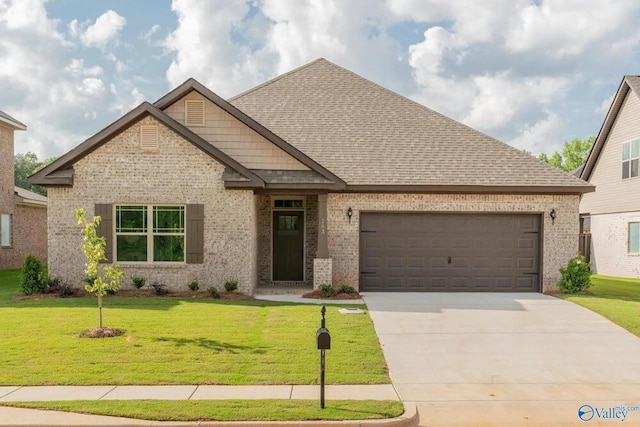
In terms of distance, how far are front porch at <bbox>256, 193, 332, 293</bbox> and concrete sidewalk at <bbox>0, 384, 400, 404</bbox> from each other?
9.73 meters

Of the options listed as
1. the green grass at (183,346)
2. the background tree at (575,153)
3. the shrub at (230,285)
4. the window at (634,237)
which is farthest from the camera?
the background tree at (575,153)

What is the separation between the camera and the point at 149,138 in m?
14.6

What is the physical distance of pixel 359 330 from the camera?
410 inches

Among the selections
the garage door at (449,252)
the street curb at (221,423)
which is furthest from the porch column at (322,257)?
the street curb at (221,423)

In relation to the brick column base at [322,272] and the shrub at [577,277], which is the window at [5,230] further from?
the shrub at [577,277]

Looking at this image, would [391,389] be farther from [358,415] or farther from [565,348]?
[565,348]

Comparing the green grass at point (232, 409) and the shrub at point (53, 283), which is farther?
the shrub at point (53, 283)

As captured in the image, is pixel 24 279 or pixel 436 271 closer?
pixel 24 279

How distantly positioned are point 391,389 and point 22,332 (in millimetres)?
7146

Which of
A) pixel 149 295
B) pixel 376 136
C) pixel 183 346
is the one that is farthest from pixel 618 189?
pixel 183 346

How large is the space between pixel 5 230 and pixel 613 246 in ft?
92.2

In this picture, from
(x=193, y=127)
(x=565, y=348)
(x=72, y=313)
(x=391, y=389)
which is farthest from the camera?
(x=193, y=127)

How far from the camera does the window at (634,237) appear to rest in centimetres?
2205

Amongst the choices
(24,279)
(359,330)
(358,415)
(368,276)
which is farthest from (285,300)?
(358,415)
